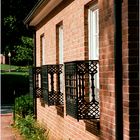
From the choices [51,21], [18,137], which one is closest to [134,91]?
[51,21]

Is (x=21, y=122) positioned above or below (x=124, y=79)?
below

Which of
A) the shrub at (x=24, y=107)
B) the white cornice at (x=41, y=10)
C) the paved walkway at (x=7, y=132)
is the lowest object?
the paved walkway at (x=7, y=132)

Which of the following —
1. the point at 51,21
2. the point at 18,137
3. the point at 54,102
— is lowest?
the point at 18,137

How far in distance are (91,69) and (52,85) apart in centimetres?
369

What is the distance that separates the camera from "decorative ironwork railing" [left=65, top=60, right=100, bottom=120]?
7.46 metres

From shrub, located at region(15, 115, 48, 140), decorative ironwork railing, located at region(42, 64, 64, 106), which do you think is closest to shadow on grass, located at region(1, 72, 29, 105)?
shrub, located at region(15, 115, 48, 140)

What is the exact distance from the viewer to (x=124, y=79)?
19.2ft

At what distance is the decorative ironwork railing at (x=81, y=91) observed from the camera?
746cm

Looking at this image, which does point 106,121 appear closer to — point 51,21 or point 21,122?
point 51,21

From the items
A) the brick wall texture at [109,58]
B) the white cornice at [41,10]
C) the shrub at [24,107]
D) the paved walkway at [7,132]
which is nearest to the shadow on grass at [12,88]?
the paved walkway at [7,132]

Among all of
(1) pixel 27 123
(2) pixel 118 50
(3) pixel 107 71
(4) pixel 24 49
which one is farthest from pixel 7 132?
(4) pixel 24 49

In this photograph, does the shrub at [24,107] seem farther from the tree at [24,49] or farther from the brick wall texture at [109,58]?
the tree at [24,49]

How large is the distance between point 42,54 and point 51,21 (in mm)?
3005

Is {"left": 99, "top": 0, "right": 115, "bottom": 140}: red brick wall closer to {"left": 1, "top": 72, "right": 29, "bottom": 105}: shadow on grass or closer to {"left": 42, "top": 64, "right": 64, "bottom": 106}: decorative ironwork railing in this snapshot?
{"left": 42, "top": 64, "right": 64, "bottom": 106}: decorative ironwork railing
